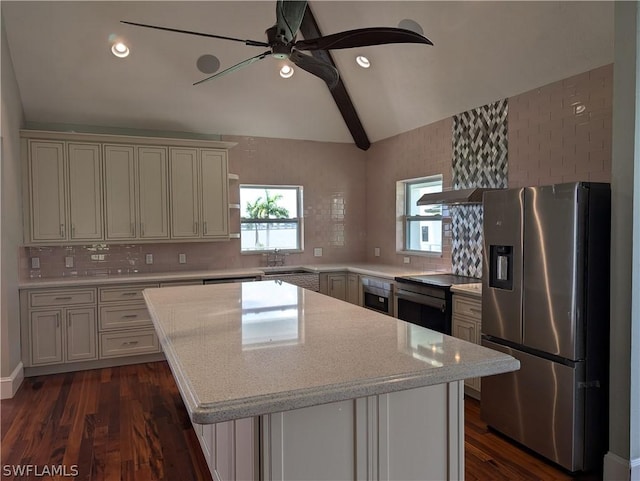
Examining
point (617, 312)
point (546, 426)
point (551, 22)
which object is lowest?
point (546, 426)

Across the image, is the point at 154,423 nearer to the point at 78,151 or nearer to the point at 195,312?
the point at 195,312

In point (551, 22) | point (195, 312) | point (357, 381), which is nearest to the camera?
point (357, 381)

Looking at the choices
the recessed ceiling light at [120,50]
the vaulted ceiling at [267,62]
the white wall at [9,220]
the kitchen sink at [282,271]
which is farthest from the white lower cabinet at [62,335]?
the recessed ceiling light at [120,50]

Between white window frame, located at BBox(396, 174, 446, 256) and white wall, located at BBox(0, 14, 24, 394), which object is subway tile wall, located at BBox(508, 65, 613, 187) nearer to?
white window frame, located at BBox(396, 174, 446, 256)

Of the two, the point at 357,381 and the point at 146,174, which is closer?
the point at 357,381

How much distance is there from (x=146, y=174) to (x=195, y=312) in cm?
284

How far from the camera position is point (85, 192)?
4.54 metres

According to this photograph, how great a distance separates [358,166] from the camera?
6191 millimetres

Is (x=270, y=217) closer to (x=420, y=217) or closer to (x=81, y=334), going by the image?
(x=420, y=217)

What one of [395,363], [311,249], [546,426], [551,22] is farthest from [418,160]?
[395,363]

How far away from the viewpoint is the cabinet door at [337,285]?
17.4 ft

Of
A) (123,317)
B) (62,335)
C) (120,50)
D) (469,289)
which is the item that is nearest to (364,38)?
(469,289)

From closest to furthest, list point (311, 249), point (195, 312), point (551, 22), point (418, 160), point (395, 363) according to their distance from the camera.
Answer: point (395, 363)
point (195, 312)
point (551, 22)
point (418, 160)
point (311, 249)

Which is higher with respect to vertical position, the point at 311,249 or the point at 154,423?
the point at 311,249
